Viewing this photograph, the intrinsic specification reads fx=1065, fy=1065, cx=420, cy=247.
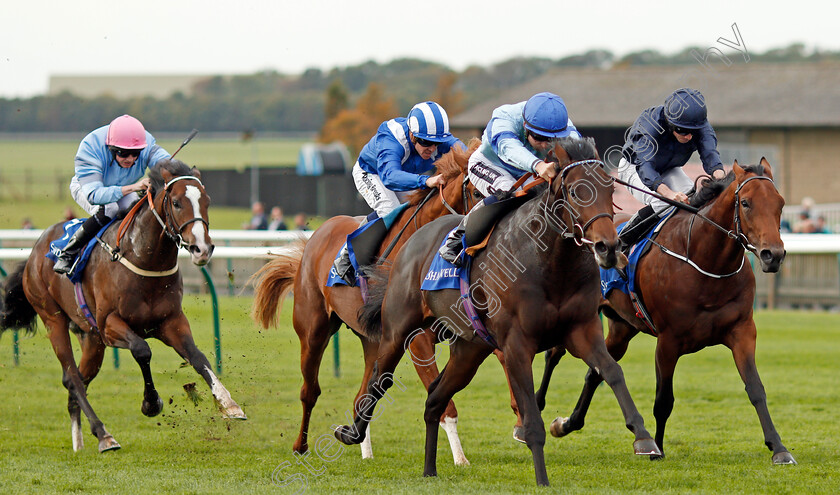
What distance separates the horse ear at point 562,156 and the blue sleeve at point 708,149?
6.16 feet

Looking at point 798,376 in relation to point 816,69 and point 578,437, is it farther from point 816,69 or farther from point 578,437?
point 816,69

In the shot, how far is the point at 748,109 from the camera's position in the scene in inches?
1153

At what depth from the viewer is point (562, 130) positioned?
5.14 m

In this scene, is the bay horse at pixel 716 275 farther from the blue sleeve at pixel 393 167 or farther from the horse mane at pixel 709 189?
the blue sleeve at pixel 393 167

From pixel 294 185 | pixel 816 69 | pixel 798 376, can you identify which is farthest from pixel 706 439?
pixel 816 69

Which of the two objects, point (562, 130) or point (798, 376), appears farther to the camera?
point (798, 376)

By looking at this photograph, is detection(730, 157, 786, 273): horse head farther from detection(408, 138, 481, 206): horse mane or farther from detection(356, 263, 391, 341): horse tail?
detection(356, 263, 391, 341): horse tail

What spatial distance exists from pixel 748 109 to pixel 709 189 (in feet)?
81.3

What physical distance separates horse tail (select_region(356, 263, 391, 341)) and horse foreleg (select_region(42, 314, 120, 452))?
1761 mm

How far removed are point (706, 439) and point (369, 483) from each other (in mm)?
2436

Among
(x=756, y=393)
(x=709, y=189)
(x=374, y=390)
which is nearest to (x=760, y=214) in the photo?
(x=709, y=189)

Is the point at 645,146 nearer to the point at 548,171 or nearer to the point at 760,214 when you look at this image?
the point at 760,214

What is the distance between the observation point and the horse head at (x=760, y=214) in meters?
5.20

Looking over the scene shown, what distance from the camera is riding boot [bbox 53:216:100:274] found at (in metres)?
6.68
